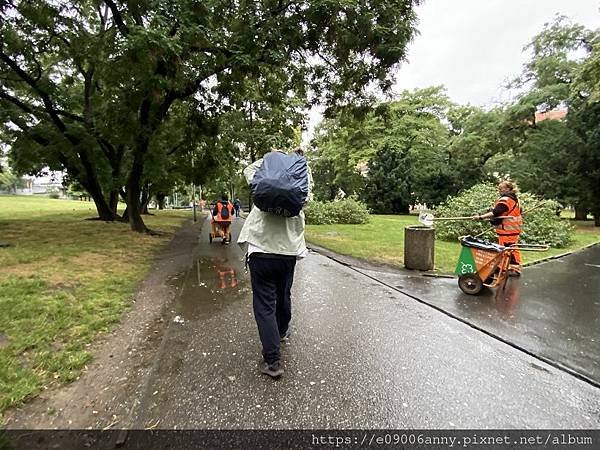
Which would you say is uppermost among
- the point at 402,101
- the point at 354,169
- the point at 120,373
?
the point at 402,101

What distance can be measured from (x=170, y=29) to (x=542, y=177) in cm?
2220

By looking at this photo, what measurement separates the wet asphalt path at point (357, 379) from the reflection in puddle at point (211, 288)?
14 cm

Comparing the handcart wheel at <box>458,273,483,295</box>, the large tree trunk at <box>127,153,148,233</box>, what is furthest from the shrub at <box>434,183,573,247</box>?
the large tree trunk at <box>127,153,148,233</box>

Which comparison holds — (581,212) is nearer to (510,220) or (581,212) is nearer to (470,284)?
(510,220)

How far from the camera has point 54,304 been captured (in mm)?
4281

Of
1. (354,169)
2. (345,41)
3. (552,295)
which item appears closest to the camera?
(552,295)

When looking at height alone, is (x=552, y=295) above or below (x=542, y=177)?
below

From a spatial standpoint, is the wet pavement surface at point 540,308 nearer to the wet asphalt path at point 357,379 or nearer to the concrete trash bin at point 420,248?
the wet asphalt path at point 357,379

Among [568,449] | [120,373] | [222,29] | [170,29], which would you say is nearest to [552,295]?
[568,449]

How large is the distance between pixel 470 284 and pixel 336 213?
14.7m

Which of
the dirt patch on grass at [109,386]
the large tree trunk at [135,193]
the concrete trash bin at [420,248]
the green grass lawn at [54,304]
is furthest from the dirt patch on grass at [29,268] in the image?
the concrete trash bin at [420,248]

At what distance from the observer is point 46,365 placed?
116 inches

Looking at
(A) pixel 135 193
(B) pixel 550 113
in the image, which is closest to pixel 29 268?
(A) pixel 135 193

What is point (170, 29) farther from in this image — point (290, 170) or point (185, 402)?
point (185, 402)
